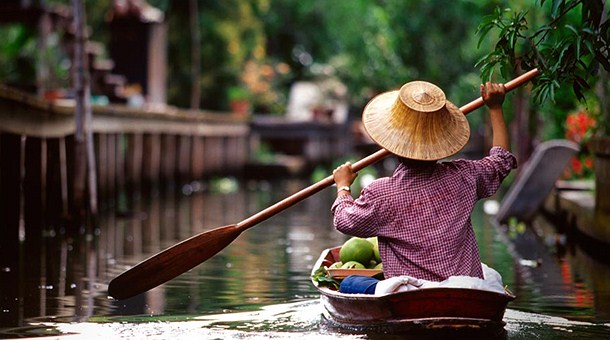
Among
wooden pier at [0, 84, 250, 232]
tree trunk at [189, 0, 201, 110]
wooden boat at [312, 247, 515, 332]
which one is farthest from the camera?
tree trunk at [189, 0, 201, 110]

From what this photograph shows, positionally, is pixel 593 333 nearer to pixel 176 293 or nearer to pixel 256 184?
pixel 176 293

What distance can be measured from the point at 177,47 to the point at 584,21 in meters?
25.7

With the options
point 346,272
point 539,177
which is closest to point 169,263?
point 346,272

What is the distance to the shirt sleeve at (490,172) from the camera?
939 cm

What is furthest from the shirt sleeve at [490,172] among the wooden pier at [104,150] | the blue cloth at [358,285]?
the wooden pier at [104,150]

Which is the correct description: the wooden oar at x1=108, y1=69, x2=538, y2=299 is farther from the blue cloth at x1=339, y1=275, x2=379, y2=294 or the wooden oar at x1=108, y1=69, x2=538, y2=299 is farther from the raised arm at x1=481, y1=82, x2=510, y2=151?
the raised arm at x1=481, y1=82, x2=510, y2=151

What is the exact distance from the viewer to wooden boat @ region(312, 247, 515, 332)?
893 cm

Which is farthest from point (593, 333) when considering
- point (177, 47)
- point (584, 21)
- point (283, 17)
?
point (283, 17)

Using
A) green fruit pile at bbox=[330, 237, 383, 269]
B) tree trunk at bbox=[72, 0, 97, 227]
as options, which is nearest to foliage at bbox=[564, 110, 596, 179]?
tree trunk at bbox=[72, 0, 97, 227]

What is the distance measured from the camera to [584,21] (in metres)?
9.70

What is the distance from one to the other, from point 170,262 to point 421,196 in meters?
2.32

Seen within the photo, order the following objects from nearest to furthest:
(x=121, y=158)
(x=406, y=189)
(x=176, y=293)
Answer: (x=406, y=189), (x=176, y=293), (x=121, y=158)

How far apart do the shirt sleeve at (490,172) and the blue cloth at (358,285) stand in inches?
33.9

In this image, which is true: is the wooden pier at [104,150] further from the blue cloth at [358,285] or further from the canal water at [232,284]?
the blue cloth at [358,285]
